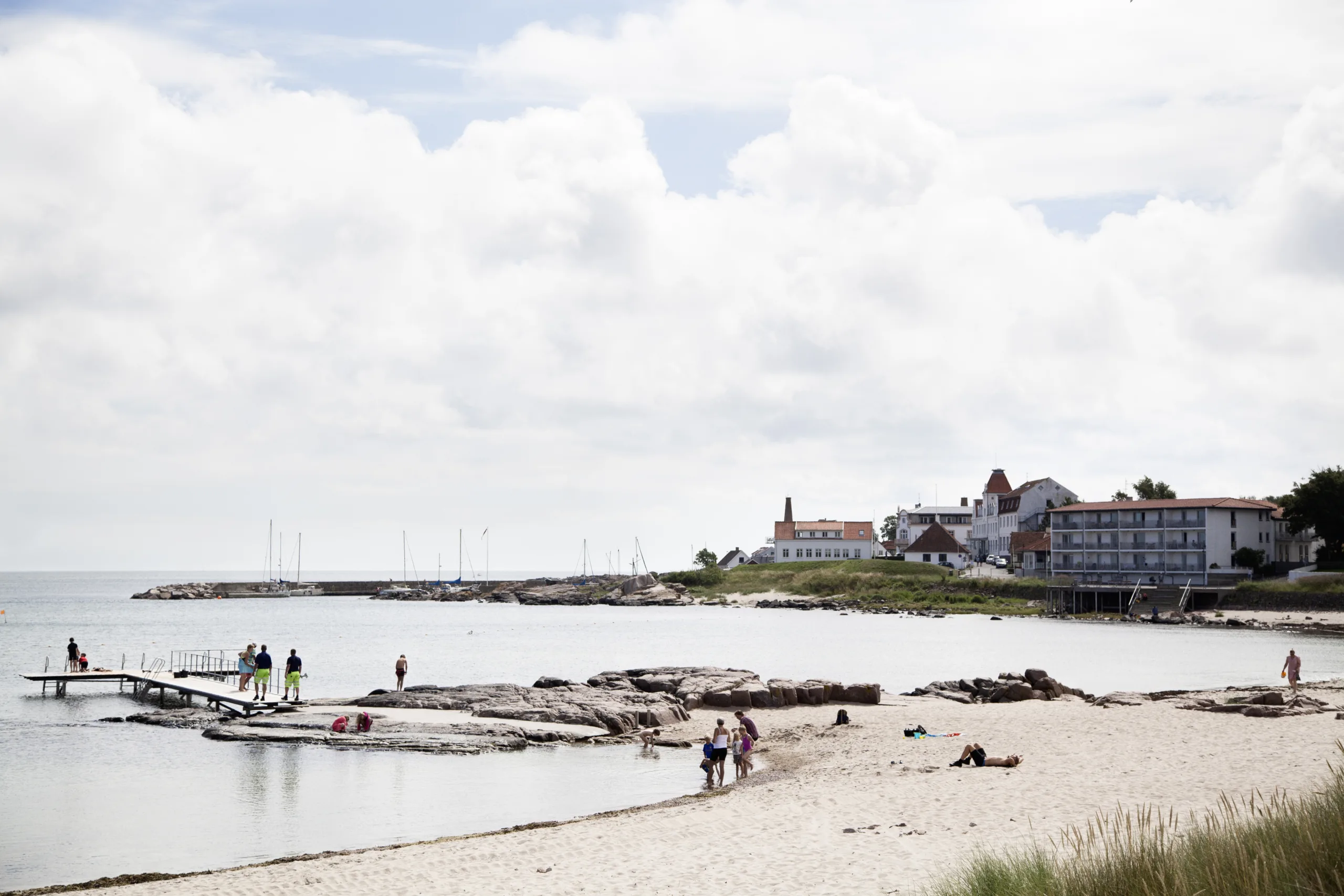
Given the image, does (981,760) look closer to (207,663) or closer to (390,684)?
(390,684)

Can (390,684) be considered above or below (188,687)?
below

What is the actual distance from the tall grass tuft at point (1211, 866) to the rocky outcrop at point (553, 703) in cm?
2578

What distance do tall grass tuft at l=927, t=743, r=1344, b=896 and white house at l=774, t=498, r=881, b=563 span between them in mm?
153788

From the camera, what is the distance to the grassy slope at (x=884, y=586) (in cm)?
12056

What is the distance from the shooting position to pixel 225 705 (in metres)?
41.6

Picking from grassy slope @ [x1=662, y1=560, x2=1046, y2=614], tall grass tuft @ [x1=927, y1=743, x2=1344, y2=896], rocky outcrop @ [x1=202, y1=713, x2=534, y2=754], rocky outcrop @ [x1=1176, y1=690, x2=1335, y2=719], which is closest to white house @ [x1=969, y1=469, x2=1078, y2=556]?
grassy slope @ [x1=662, y1=560, x2=1046, y2=614]

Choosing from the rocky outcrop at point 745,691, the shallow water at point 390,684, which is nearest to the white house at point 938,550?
the shallow water at point 390,684

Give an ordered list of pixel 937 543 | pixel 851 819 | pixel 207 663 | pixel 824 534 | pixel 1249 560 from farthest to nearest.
A: pixel 824 534
pixel 937 543
pixel 1249 560
pixel 207 663
pixel 851 819

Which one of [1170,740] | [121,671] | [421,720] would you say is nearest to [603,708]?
[421,720]

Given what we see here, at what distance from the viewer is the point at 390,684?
54.2 metres

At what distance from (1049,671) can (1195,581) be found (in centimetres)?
6072

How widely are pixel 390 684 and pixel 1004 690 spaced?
28724 mm

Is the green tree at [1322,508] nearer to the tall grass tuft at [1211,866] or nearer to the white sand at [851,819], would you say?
the white sand at [851,819]

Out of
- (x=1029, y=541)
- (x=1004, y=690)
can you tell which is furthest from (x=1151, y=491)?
(x=1004, y=690)
